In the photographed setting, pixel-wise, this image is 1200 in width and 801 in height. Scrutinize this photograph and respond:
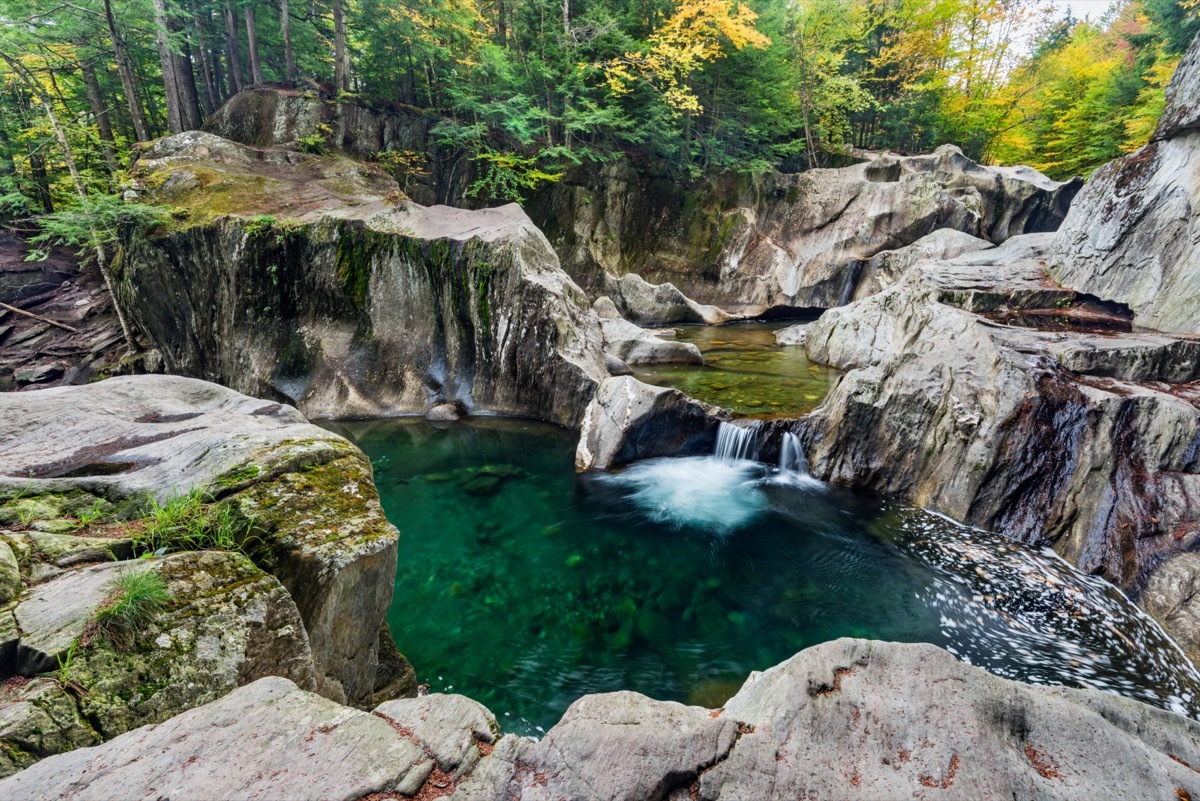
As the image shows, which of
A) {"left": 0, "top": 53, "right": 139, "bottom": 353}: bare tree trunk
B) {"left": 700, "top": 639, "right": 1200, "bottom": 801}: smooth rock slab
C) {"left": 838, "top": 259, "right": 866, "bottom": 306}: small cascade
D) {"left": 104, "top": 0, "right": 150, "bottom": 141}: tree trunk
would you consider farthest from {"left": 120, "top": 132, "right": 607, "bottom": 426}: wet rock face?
{"left": 838, "top": 259, "right": 866, "bottom": 306}: small cascade

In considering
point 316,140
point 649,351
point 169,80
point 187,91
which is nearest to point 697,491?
point 649,351

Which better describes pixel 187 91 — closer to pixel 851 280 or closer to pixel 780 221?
pixel 780 221

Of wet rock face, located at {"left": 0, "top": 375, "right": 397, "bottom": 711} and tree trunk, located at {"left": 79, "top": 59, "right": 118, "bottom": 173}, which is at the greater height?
tree trunk, located at {"left": 79, "top": 59, "right": 118, "bottom": 173}

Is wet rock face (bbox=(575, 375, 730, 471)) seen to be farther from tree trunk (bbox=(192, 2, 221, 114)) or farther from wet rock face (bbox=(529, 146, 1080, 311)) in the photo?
tree trunk (bbox=(192, 2, 221, 114))

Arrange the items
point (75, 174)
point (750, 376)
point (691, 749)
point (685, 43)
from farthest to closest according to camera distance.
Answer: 1. point (685, 43)
2. point (750, 376)
3. point (75, 174)
4. point (691, 749)

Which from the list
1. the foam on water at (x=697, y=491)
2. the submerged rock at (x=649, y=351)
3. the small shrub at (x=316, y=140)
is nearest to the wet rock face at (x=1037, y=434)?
the foam on water at (x=697, y=491)

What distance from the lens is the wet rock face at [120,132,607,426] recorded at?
11.1 metres

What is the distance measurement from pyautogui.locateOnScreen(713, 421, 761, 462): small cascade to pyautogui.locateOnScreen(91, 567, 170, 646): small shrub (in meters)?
8.62

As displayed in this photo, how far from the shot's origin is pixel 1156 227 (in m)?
8.84

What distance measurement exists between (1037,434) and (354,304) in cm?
1337

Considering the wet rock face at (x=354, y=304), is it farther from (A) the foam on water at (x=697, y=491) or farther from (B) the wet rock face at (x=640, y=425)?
(A) the foam on water at (x=697, y=491)

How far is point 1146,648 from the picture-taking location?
4730 millimetres

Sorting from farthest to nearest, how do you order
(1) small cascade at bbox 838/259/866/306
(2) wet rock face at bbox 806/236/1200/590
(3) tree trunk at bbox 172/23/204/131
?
(1) small cascade at bbox 838/259/866/306
(3) tree trunk at bbox 172/23/204/131
(2) wet rock face at bbox 806/236/1200/590

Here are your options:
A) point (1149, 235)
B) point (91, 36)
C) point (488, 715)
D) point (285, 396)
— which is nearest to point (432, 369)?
point (285, 396)
